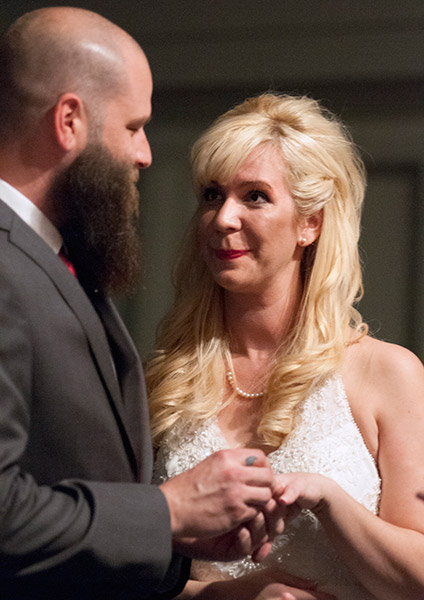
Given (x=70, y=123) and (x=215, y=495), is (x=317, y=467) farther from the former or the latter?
(x=70, y=123)

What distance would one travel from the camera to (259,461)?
4.52ft

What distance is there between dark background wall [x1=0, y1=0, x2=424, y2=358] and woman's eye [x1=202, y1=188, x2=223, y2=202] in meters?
1.32

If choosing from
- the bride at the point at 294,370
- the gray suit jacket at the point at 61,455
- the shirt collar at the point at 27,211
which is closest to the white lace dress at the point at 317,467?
the bride at the point at 294,370

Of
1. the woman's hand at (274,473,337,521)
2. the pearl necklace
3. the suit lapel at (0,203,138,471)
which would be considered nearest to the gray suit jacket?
the suit lapel at (0,203,138,471)

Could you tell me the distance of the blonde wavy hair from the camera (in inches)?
73.9

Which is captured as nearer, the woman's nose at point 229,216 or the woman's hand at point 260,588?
the woman's hand at point 260,588

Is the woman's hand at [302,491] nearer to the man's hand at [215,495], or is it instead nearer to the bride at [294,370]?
the bride at [294,370]

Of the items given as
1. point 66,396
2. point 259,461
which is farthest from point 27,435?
point 259,461

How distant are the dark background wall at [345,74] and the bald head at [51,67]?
1963 millimetres

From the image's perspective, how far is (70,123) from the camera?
4.12ft

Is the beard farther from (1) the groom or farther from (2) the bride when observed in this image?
(2) the bride

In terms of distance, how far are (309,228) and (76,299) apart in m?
0.88

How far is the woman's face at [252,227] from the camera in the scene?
1885 mm

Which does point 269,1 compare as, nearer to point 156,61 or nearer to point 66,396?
point 156,61
